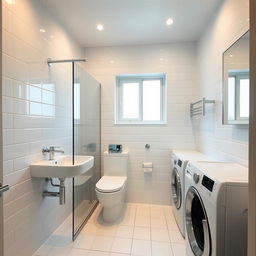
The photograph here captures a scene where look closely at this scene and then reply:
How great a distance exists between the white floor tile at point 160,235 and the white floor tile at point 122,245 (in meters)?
0.28

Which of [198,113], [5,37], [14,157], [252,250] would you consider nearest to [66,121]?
[14,157]

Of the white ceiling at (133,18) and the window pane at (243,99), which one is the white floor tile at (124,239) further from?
the white ceiling at (133,18)

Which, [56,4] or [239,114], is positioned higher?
[56,4]

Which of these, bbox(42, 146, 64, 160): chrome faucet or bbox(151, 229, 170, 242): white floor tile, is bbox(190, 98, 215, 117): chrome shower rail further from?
bbox(42, 146, 64, 160): chrome faucet

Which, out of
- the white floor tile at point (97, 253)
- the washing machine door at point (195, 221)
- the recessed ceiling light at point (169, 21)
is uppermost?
the recessed ceiling light at point (169, 21)

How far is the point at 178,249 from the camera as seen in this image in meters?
1.74

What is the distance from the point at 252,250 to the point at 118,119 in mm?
2565

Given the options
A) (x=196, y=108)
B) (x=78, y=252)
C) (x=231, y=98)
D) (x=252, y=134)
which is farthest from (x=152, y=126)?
(x=252, y=134)

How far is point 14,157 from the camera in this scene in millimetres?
1449

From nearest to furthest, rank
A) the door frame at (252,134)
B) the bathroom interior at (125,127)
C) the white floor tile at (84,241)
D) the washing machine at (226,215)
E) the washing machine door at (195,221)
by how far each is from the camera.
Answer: the door frame at (252,134)
the washing machine at (226,215)
the washing machine door at (195,221)
the bathroom interior at (125,127)
the white floor tile at (84,241)

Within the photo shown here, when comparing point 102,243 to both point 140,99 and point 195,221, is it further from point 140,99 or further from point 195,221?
point 140,99

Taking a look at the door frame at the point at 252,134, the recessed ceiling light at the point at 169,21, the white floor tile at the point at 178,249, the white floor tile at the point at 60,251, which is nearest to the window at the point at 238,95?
the door frame at the point at 252,134

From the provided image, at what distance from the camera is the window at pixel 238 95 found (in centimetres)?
133

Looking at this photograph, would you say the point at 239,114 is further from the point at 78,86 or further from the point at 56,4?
the point at 56,4
